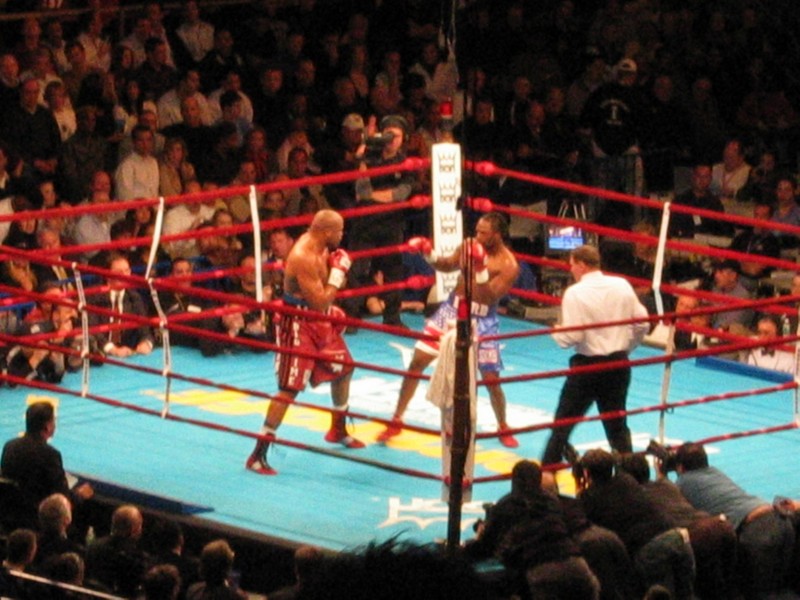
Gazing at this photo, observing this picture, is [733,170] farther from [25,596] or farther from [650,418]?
[25,596]

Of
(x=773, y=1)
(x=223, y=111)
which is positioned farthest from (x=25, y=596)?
(x=773, y=1)

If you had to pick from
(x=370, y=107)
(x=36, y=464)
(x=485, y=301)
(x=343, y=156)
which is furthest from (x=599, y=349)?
(x=370, y=107)

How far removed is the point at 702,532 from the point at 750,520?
1.15 feet

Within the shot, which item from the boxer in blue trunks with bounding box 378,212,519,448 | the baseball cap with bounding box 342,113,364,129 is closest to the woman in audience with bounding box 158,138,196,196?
the baseball cap with bounding box 342,113,364,129

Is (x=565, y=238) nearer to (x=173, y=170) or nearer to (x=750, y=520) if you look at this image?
(x=173, y=170)

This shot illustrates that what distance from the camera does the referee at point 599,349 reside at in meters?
7.22

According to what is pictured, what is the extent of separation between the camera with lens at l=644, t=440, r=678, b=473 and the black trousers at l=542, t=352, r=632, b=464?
0.43m

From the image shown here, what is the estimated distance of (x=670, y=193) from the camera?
12.8 m

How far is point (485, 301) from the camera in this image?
7.91 m

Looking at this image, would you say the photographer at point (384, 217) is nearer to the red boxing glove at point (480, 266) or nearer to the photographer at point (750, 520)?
the red boxing glove at point (480, 266)

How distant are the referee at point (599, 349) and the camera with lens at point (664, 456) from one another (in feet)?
1.42

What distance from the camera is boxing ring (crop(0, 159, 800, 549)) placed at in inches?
278

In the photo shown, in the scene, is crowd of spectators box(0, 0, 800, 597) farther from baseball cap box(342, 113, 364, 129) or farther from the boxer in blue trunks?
the boxer in blue trunks

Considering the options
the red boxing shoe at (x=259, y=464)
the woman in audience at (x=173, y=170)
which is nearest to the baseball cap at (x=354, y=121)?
the woman in audience at (x=173, y=170)
